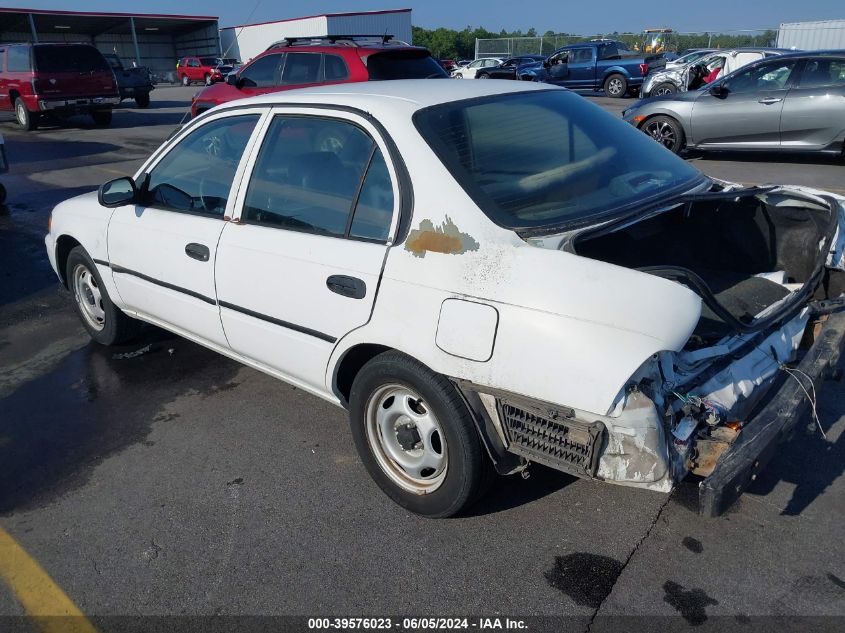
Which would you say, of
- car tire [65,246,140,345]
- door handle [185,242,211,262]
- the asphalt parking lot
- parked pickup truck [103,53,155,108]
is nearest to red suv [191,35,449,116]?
car tire [65,246,140,345]

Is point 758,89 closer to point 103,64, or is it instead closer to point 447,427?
point 447,427

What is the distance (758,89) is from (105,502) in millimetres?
10673

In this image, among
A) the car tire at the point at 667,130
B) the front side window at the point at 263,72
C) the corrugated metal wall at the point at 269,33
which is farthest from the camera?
the corrugated metal wall at the point at 269,33

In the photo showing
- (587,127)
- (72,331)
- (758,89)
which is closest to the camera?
(587,127)

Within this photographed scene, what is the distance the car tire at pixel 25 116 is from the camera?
18198 millimetres

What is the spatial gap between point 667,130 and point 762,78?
1486mm

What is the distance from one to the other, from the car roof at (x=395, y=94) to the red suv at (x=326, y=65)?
6.64m

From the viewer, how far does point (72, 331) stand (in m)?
5.58

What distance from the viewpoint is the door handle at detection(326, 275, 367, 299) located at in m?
3.04

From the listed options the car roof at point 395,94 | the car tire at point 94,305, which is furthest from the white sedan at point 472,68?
the car roof at point 395,94

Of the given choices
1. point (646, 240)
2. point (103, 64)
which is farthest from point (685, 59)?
point (646, 240)

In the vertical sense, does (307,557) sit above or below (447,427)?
below

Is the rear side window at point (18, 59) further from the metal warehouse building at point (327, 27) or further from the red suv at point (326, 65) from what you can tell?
the metal warehouse building at point (327, 27)

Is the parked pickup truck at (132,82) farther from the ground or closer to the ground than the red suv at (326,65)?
closer to the ground
